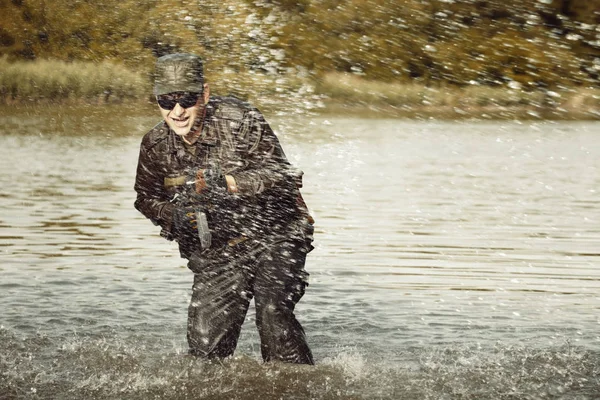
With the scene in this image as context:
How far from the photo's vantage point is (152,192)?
22.3 ft

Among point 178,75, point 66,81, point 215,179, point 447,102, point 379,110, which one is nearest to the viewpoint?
point 215,179

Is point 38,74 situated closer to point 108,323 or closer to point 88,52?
point 88,52

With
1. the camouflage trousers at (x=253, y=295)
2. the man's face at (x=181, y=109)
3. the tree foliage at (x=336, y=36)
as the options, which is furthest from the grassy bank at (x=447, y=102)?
the man's face at (x=181, y=109)

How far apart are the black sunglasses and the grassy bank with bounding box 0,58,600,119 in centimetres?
6010

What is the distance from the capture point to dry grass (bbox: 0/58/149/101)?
7556 centimetres

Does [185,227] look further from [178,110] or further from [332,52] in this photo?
[332,52]

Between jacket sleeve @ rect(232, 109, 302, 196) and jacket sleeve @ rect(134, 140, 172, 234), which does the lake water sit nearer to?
jacket sleeve @ rect(134, 140, 172, 234)

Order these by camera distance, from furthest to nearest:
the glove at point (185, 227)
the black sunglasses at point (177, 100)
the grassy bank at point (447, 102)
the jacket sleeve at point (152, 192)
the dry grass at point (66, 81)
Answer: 1. the dry grass at point (66, 81)
2. the grassy bank at point (447, 102)
3. the jacket sleeve at point (152, 192)
4. the glove at point (185, 227)
5. the black sunglasses at point (177, 100)

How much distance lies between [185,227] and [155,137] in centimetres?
55

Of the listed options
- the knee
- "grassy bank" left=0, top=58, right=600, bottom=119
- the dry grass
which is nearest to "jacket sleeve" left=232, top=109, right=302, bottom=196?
the knee

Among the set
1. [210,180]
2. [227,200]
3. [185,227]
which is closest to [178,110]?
[210,180]

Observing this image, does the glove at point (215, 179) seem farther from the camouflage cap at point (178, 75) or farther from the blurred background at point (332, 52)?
the blurred background at point (332, 52)

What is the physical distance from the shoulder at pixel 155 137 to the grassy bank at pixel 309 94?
60.0 meters

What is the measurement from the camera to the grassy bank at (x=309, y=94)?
7338 centimetres
